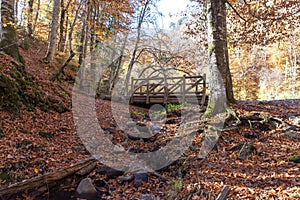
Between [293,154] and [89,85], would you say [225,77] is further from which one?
[89,85]

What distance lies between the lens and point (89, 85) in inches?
610

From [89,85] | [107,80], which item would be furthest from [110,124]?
[107,80]

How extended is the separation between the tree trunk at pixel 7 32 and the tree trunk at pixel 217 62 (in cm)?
652

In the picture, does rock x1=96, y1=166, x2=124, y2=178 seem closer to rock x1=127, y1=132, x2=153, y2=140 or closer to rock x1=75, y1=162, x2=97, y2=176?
rock x1=75, y1=162, x2=97, y2=176

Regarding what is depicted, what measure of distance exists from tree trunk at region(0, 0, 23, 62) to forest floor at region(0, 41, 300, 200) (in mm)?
802

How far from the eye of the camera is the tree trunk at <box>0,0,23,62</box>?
7246 mm

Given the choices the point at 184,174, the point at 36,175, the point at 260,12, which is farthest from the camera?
the point at 260,12

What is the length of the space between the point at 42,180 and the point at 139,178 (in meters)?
1.85

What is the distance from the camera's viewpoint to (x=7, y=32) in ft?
24.4

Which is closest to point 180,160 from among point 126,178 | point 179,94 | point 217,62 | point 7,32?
point 126,178

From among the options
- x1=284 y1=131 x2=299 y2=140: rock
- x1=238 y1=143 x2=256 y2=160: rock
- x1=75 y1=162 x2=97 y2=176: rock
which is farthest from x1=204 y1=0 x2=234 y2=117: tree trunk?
x1=75 y1=162 x2=97 y2=176: rock

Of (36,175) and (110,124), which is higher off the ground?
(110,124)

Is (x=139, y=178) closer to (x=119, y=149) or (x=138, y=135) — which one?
(x=119, y=149)

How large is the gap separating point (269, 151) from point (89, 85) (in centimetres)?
1302
